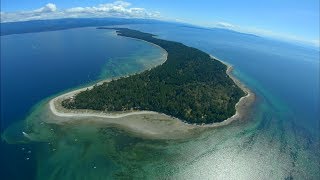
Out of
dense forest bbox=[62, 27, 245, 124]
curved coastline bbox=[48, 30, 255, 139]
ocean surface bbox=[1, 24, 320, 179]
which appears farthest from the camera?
dense forest bbox=[62, 27, 245, 124]

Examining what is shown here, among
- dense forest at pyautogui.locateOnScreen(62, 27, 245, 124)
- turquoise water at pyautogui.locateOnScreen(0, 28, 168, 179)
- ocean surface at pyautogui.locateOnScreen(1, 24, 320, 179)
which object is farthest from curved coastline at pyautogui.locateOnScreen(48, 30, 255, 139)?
turquoise water at pyautogui.locateOnScreen(0, 28, 168, 179)

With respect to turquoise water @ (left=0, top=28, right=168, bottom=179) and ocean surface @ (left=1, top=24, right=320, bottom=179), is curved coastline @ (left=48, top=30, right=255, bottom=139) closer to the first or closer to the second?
ocean surface @ (left=1, top=24, right=320, bottom=179)

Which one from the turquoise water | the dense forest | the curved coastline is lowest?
the turquoise water

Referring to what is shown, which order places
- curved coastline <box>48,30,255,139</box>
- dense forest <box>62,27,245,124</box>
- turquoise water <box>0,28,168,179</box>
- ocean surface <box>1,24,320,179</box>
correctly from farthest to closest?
dense forest <box>62,27,245,124</box> → curved coastline <box>48,30,255,139</box> → turquoise water <box>0,28,168,179</box> → ocean surface <box>1,24,320,179</box>

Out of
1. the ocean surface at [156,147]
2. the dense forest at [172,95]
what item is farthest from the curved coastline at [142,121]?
the ocean surface at [156,147]

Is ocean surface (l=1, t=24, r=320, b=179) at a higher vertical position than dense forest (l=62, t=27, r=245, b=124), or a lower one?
lower

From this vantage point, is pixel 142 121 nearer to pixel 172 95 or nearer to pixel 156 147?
pixel 156 147

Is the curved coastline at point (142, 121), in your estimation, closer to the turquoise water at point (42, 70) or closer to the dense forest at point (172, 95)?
the dense forest at point (172, 95)

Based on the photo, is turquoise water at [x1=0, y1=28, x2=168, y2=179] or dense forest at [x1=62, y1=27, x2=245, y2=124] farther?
dense forest at [x1=62, y1=27, x2=245, y2=124]

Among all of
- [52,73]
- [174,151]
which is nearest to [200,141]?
[174,151]

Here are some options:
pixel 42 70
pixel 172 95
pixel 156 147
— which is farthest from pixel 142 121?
pixel 42 70
